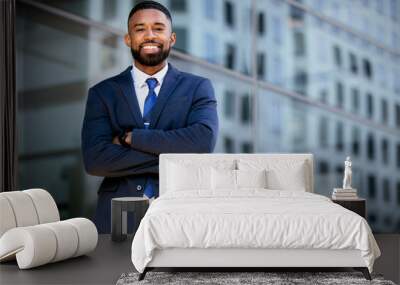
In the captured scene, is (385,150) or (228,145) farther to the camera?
(385,150)

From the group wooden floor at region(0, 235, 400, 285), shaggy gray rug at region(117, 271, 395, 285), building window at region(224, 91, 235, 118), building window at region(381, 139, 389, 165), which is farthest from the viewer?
building window at region(381, 139, 389, 165)

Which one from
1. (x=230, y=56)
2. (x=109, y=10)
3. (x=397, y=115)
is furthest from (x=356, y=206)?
(x=109, y=10)

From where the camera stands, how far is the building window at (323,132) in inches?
284

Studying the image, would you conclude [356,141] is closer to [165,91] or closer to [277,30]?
[277,30]

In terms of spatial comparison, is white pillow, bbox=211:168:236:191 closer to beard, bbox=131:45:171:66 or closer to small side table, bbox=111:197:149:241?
small side table, bbox=111:197:149:241

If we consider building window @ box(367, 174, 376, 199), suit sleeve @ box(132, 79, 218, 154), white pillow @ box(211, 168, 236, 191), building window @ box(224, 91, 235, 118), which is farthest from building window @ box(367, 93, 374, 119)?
white pillow @ box(211, 168, 236, 191)

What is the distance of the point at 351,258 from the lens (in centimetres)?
465

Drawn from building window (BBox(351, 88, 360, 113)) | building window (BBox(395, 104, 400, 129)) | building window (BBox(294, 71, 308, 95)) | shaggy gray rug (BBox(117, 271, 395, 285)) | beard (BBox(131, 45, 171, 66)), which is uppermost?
beard (BBox(131, 45, 171, 66))

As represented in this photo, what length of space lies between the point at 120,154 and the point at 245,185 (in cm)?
147

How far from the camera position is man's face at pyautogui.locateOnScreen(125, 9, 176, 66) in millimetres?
7145

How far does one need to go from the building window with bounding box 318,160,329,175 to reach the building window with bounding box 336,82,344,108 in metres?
0.63

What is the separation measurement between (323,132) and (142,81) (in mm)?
1998

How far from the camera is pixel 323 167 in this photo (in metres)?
7.22

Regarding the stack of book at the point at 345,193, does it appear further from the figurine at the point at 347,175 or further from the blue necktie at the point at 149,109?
the blue necktie at the point at 149,109
